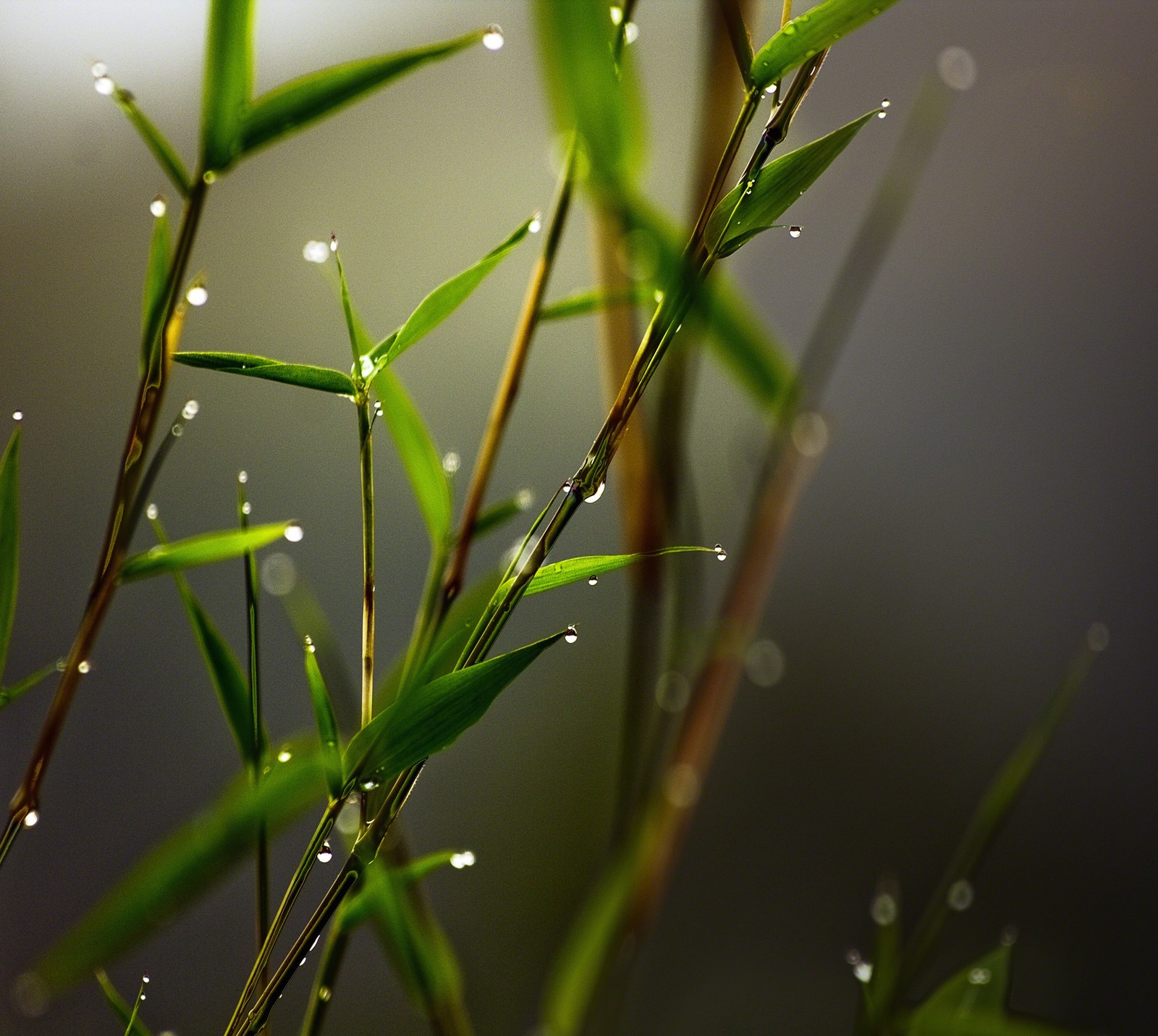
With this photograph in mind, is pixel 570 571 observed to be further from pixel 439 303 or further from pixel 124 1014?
pixel 124 1014

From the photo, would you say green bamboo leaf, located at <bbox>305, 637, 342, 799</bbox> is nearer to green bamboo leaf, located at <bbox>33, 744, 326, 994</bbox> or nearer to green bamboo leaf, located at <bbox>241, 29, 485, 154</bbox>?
green bamboo leaf, located at <bbox>33, 744, 326, 994</bbox>

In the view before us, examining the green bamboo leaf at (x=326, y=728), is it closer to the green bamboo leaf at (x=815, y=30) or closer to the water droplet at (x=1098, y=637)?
the green bamboo leaf at (x=815, y=30)

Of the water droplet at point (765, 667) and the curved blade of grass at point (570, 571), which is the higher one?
the curved blade of grass at point (570, 571)

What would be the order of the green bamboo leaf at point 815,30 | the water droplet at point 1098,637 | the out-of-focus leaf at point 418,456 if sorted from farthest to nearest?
the water droplet at point 1098,637, the out-of-focus leaf at point 418,456, the green bamboo leaf at point 815,30

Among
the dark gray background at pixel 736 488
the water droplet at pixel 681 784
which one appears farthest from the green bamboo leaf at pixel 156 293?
the dark gray background at pixel 736 488

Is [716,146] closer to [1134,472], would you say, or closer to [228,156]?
[228,156]

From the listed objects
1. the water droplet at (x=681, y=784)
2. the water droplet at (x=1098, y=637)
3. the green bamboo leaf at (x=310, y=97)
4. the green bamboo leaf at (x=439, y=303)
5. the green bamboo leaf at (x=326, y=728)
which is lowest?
the water droplet at (x=1098, y=637)

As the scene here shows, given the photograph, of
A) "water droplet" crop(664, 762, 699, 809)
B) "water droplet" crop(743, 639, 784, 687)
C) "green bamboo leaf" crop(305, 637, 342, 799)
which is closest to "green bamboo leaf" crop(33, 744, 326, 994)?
"green bamboo leaf" crop(305, 637, 342, 799)
